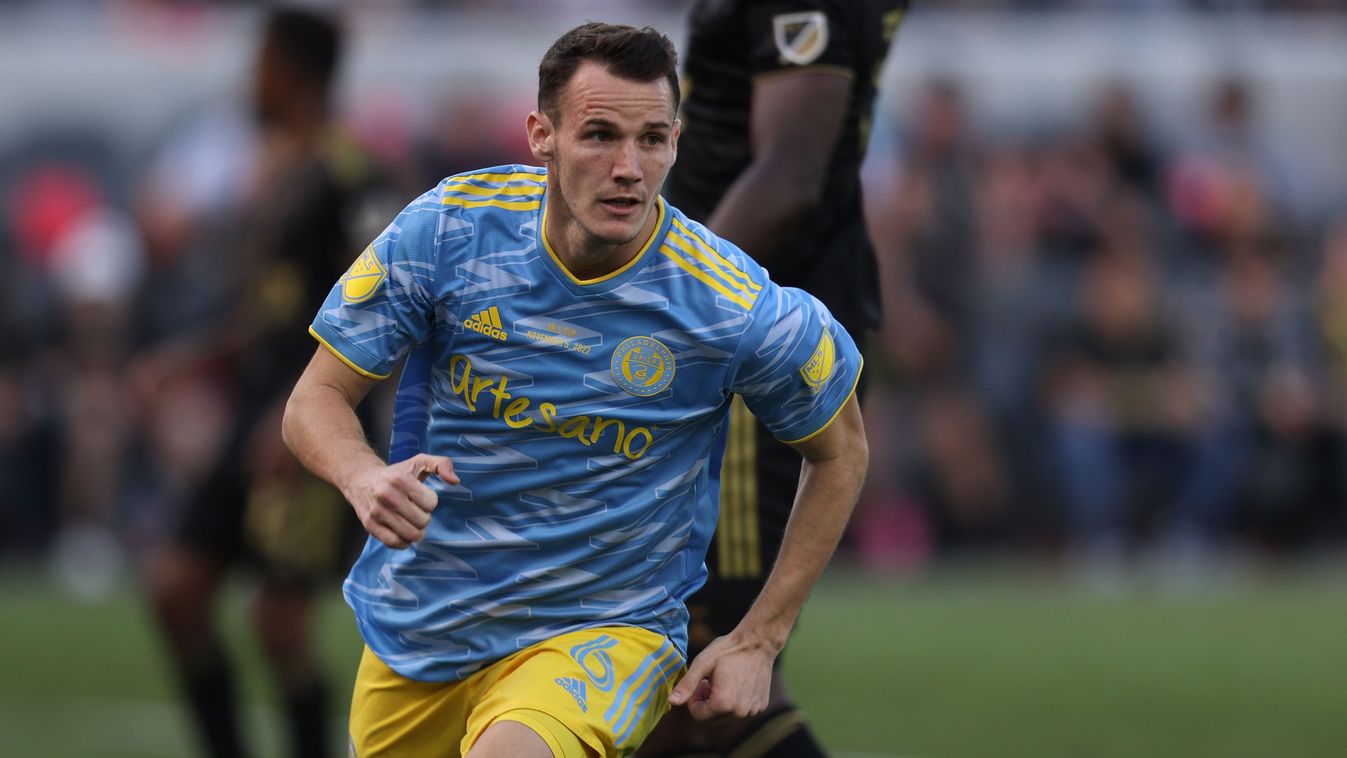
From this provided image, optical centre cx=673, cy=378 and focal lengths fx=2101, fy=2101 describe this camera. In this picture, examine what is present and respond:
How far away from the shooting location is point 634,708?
439 cm

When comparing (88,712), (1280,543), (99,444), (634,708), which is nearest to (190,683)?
(88,712)

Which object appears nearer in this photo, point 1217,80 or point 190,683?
point 190,683

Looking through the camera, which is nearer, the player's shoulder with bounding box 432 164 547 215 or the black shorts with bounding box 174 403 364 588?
the player's shoulder with bounding box 432 164 547 215

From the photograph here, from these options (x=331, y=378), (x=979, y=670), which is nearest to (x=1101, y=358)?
(x=979, y=670)

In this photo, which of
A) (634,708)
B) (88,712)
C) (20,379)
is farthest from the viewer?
(20,379)

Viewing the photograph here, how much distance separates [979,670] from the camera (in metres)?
10.7

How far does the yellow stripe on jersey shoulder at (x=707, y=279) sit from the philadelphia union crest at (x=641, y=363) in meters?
0.16

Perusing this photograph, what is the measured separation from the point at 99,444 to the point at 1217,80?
9096 millimetres

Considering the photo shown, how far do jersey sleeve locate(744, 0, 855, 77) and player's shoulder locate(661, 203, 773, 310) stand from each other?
84 centimetres

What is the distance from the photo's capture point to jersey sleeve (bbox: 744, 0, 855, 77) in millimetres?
5086

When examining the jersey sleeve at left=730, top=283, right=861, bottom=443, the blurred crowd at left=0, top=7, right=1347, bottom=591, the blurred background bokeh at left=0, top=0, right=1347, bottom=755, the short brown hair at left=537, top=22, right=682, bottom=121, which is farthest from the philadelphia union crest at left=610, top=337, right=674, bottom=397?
the blurred crowd at left=0, top=7, right=1347, bottom=591

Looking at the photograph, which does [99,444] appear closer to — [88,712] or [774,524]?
[88,712]

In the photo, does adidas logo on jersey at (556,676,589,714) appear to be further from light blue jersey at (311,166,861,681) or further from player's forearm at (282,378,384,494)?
player's forearm at (282,378,384,494)

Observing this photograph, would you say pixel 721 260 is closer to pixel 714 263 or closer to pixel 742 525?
pixel 714 263
